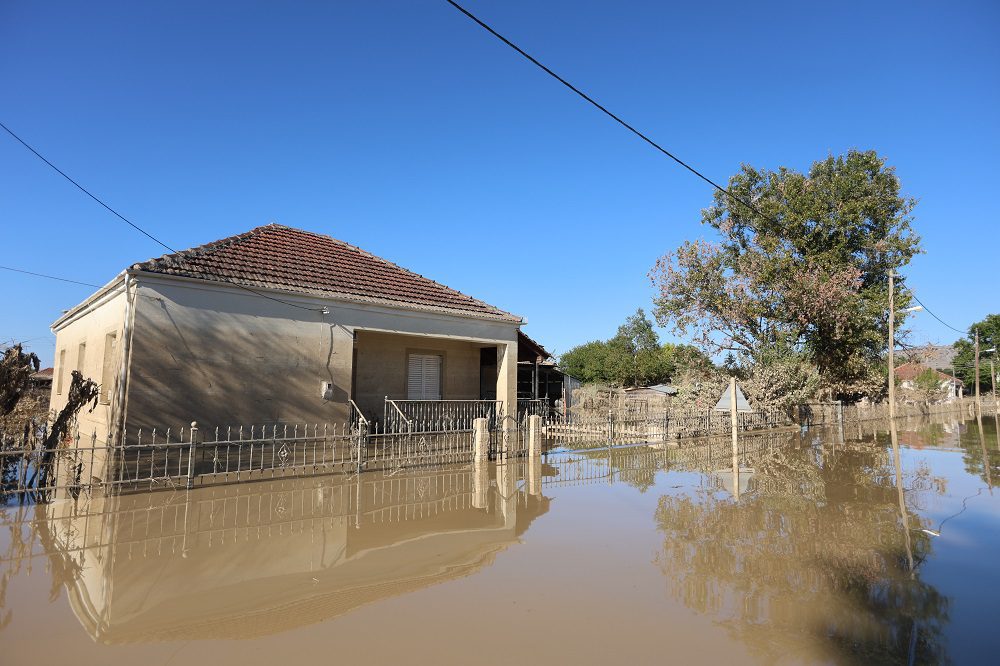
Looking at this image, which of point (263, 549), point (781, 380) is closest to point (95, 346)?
point (263, 549)

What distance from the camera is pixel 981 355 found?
5850 cm

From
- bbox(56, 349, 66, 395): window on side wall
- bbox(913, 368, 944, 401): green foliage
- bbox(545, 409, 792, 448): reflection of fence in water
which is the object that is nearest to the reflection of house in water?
bbox(545, 409, 792, 448): reflection of fence in water

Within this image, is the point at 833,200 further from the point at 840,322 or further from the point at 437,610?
the point at 437,610

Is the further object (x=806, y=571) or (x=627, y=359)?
(x=627, y=359)

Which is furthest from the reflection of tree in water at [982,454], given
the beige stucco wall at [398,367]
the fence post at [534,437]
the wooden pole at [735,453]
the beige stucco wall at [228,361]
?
the beige stucco wall at [228,361]

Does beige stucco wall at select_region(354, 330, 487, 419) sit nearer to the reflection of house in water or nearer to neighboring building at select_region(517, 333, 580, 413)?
neighboring building at select_region(517, 333, 580, 413)

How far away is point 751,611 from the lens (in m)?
4.74

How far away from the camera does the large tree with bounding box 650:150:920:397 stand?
23250mm

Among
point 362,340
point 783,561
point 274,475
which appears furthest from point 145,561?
point 362,340

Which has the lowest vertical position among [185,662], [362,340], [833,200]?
[185,662]

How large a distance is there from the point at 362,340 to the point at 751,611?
12309 millimetres

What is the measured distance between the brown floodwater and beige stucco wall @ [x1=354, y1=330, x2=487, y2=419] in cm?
496

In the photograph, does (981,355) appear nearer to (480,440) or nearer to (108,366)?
(480,440)

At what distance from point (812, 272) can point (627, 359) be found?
26165 mm
